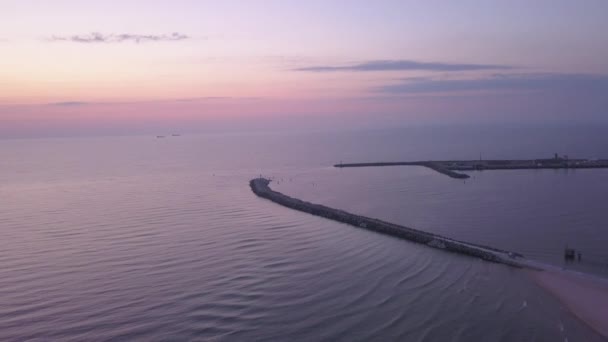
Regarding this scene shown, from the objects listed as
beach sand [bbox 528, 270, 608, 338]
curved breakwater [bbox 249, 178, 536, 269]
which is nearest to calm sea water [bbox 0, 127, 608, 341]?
beach sand [bbox 528, 270, 608, 338]

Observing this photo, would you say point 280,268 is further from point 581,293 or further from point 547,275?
point 581,293

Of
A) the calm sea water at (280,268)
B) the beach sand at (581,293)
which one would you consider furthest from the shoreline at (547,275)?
A: the calm sea water at (280,268)

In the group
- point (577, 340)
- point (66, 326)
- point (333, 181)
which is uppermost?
point (333, 181)

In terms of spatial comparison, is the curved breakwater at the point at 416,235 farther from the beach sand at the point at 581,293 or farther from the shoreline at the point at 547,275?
the beach sand at the point at 581,293

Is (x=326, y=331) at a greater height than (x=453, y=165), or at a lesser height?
lesser

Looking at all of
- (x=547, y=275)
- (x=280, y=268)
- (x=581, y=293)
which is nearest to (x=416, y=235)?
(x=547, y=275)

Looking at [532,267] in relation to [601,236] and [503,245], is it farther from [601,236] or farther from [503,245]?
[601,236]

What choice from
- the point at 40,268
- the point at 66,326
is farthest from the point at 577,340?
the point at 40,268

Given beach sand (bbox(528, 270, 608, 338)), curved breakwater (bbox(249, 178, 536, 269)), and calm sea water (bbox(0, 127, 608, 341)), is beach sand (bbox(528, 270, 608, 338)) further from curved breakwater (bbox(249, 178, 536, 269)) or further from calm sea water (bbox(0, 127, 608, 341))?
curved breakwater (bbox(249, 178, 536, 269))
